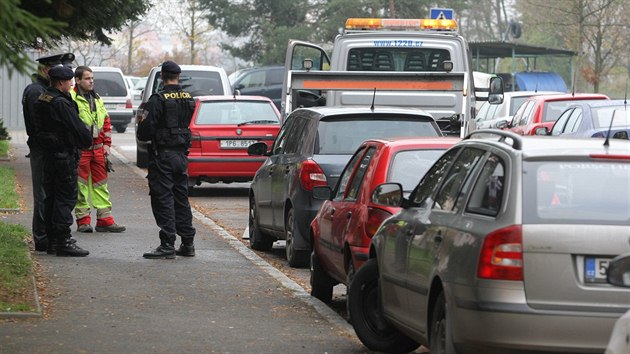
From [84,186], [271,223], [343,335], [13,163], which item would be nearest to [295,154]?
[271,223]

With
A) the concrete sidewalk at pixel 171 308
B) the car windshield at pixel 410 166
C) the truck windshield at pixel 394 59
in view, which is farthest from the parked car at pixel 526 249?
the truck windshield at pixel 394 59

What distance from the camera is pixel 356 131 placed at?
13.1m

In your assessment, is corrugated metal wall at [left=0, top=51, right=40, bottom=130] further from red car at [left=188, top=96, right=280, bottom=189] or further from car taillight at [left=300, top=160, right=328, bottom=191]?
car taillight at [left=300, top=160, right=328, bottom=191]

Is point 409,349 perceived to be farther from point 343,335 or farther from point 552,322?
point 552,322

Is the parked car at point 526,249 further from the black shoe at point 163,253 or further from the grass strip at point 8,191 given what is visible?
the grass strip at point 8,191

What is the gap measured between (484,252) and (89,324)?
383cm

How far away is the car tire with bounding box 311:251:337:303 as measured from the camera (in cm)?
1120

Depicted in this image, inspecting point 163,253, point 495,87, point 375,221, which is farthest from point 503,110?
point 375,221

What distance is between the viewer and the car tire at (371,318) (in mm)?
8906

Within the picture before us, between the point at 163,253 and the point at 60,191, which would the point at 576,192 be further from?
the point at 60,191

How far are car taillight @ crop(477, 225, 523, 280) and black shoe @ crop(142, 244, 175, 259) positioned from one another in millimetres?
7182

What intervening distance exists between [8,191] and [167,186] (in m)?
6.84

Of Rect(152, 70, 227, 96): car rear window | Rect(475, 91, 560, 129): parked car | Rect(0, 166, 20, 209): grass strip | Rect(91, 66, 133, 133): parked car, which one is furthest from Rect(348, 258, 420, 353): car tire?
Rect(91, 66, 133, 133): parked car

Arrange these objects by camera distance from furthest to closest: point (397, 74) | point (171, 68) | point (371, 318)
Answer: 1. point (397, 74)
2. point (171, 68)
3. point (371, 318)
